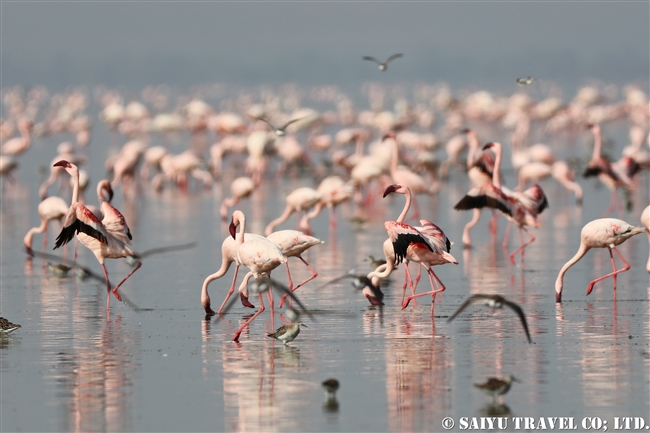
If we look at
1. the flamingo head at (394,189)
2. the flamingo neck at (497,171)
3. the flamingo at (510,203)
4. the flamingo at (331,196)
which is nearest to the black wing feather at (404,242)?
the flamingo head at (394,189)

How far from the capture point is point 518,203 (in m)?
14.5

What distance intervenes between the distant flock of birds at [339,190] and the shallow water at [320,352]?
241 millimetres

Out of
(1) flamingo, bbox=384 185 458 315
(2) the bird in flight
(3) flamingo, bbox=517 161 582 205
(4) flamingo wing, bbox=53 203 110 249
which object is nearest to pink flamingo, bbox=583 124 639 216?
(3) flamingo, bbox=517 161 582 205

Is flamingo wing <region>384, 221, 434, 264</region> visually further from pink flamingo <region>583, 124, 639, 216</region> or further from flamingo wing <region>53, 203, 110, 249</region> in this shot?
pink flamingo <region>583, 124, 639, 216</region>

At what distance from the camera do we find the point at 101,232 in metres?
11.2

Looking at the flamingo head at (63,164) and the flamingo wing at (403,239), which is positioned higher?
the flamingo head at (63,164)

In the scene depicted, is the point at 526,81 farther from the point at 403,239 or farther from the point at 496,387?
the point at 496,387

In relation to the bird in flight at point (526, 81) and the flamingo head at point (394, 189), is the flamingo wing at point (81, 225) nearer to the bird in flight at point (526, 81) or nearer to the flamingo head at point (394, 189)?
the flamingo head at point (394, 189)

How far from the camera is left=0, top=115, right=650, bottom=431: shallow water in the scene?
7133mm

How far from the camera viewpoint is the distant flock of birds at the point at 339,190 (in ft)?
34.5

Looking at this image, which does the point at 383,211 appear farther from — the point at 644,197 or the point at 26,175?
the point at 26,175

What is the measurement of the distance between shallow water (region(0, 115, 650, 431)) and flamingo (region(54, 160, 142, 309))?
1.52 feet

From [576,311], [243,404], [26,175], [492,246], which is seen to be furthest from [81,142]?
[243,404]

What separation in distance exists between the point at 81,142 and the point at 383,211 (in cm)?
1592
